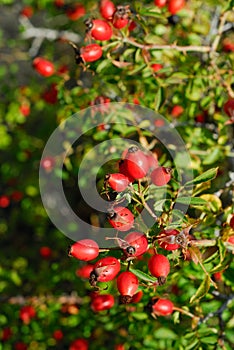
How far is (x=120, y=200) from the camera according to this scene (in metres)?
1.73

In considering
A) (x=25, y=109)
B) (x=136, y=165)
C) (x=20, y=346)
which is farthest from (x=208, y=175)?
(x=25, y=109)

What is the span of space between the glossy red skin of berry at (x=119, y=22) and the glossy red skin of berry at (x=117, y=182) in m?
0.92

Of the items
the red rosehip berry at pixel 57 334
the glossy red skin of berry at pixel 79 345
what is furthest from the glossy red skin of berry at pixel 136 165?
the red rosehip berry at pixel 57 334

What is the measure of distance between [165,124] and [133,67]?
36 cm

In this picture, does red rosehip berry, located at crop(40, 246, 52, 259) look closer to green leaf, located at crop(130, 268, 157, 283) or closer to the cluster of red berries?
the cluster of red berries

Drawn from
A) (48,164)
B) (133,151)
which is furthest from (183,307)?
(48,164)

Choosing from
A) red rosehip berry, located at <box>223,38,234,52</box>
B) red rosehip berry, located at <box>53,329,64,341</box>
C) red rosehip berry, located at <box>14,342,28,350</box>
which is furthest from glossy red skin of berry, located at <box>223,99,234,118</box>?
red rosehip berry, located at <box>14,342,28,350</box>

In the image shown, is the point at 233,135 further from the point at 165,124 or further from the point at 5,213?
the point at 5,213

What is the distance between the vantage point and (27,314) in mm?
3490

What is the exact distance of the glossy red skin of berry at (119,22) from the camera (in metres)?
2.32

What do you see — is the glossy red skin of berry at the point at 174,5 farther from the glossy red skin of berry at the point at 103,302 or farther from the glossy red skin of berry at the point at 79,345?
the glossy red skin of berry at the point at 79,345

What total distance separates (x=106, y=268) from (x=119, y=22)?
1.20m

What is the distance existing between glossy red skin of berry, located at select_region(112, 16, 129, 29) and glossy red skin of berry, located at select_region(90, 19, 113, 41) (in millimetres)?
33

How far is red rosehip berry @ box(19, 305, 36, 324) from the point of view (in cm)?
349
